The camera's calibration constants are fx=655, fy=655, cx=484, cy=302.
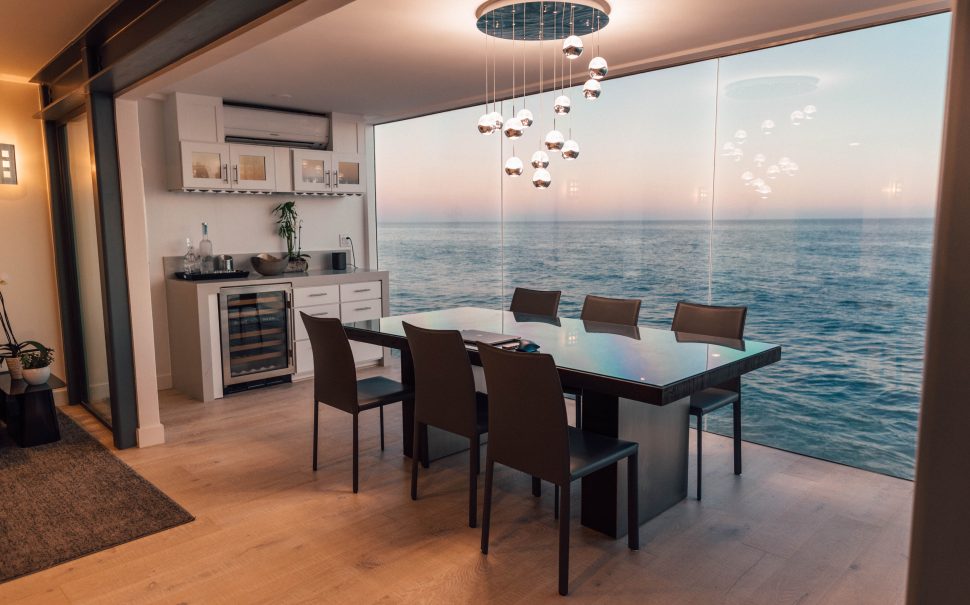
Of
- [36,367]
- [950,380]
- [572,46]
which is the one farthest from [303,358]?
[950,380]

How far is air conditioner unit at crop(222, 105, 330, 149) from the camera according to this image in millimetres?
5262

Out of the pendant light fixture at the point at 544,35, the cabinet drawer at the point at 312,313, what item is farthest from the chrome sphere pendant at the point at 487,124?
the cabinet drawer at the point at 312,313

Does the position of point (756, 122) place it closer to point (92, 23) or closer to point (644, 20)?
point (644, 20)

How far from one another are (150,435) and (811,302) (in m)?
4.00

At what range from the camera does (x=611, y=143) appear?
188 inches

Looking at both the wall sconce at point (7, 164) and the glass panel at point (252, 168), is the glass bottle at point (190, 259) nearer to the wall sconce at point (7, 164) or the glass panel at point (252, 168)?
the glass panel at point (252, 168)

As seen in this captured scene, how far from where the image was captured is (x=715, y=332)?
3406 mm

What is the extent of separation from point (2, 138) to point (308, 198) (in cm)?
231

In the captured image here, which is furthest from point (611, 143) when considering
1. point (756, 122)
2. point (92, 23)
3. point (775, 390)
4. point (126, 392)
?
point (126, 392)

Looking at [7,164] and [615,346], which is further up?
[7,164]

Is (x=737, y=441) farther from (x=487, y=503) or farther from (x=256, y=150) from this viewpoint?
(x=256, y=150)

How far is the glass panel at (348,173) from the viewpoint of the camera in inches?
233

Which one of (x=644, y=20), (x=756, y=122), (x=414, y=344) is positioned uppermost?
(x=644, y=20)

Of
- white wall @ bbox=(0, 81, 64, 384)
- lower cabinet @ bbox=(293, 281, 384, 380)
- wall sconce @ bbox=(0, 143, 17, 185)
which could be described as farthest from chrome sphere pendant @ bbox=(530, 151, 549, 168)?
wall sconce @ bbox=(0, 143, 17, 185)
